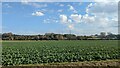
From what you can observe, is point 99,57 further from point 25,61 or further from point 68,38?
point 68,38

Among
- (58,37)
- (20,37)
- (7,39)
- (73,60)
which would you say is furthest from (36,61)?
(58,37)

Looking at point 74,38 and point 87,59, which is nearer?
point 87,59

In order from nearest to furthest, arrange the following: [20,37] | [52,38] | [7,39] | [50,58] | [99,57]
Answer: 1. [50,58]
2. [99,57]
3. [7,39]
4. [20,37]
5. [52,38]

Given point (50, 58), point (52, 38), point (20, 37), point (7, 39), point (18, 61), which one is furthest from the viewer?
point (52, 38)

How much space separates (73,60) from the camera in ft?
83.1

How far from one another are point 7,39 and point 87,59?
73.6 meters

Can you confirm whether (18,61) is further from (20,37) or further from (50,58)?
(20,37)

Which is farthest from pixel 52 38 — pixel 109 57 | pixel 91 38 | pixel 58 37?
pixel 109 57

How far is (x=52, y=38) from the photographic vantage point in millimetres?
114375

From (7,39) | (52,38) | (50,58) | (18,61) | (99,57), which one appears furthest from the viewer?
(52,38)

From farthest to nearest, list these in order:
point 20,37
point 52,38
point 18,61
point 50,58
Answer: point 52,38 < point 20,37 < point 50,58 < point 18,61

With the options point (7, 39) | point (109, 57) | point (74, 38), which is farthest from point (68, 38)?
point (109, 57)

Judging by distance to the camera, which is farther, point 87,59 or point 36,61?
point 87,59

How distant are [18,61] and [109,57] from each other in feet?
35.5
